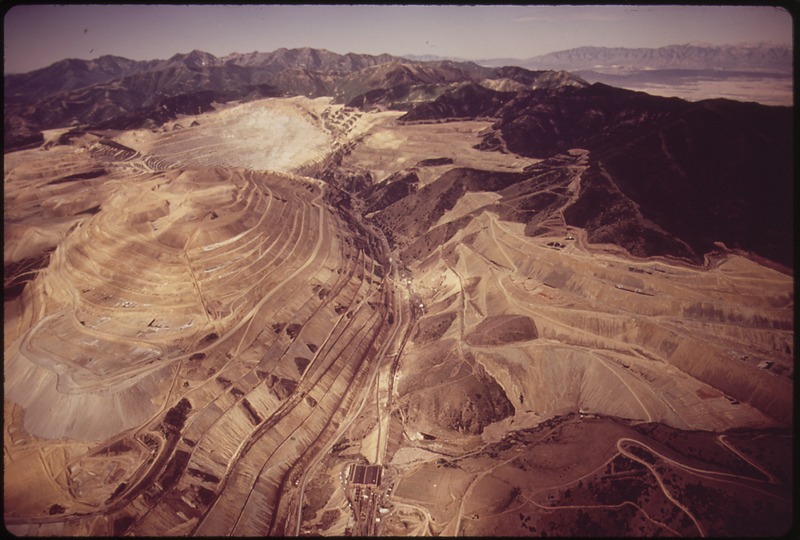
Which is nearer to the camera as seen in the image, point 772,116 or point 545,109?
point 772,116

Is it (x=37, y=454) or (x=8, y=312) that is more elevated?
(x=8, y=312)

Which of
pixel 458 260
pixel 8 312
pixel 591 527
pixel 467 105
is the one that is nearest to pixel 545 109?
pixel 467 105

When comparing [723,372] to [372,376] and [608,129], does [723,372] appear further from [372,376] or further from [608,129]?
[608,129]

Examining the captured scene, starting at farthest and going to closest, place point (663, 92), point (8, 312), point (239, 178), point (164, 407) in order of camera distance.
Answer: point (663, 92) → point (239, 178) → point (8, 312) → point (164, 407)

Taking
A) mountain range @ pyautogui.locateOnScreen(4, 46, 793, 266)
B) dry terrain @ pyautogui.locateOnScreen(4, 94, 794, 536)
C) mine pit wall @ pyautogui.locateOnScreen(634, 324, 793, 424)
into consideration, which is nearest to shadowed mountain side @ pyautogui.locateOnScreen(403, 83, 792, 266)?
mountain range @ pyautogui.locateOnScreen(4, 46, 793, 266)

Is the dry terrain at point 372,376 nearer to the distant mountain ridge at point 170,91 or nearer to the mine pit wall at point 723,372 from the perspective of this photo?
the mine pit wall at point 723,372

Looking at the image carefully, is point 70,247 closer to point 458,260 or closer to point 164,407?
point 164,407

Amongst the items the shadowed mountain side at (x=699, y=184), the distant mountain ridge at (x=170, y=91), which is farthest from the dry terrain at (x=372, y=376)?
the distant mountain ridge at (x=170, y=91)

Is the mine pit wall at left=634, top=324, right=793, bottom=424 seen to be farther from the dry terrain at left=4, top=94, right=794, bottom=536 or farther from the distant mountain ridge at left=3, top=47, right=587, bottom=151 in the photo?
the distant mountain ridge at left=3, top=47, right=587, bottom=151

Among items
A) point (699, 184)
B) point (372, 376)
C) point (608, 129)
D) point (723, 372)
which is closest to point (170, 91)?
point (608, 129)
